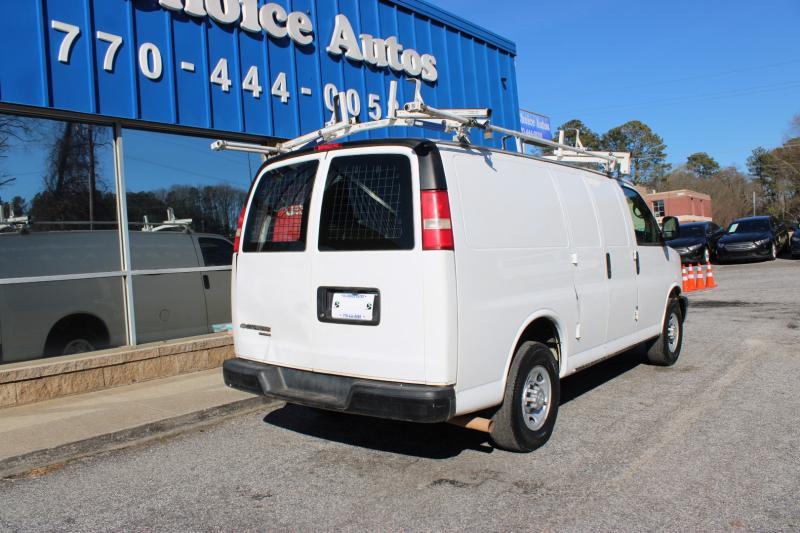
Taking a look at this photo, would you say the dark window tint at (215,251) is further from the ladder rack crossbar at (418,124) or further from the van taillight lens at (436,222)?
the van taillight lens at (436,222)

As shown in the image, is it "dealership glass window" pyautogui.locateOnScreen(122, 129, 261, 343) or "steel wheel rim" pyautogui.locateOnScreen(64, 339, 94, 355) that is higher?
"dealership glass window" pyautogui.locateOnScreen(122, 129, 261, 343)

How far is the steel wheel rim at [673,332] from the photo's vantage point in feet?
23.4

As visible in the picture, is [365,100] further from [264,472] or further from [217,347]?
[264,472]

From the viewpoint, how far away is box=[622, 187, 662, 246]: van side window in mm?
6491

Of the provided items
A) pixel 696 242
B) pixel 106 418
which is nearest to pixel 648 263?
pixel 106 418

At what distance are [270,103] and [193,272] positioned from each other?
2505 millimetres

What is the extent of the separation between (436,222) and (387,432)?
2.09 m

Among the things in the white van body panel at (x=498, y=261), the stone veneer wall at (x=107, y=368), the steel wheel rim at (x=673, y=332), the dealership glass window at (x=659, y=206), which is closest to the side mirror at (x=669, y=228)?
the steel wheel rim at (x=673, y=332)

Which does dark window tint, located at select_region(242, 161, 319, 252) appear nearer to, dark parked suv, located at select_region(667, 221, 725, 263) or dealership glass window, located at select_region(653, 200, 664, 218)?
dark parked suv, located at select_region(667, 221, 725, 263)

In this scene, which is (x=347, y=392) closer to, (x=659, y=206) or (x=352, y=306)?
(x=352, y=306)

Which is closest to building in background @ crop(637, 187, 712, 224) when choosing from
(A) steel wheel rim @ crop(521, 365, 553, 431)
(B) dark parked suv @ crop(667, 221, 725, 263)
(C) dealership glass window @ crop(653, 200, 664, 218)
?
(C) dealership glass window @ crop(653, 200, 664, 218)

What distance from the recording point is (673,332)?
7.20 meters

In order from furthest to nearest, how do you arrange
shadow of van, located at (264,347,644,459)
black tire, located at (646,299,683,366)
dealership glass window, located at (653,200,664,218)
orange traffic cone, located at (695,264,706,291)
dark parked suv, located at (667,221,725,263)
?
dealership glass window, located at (653,200,664,218) → dark parked suv, located at (667,221,725,263) → orange traffic cone, located at (695,264,706,291) → black tire, located at (646,299,683,366) → shadow of van, located at (264,347,644,459)

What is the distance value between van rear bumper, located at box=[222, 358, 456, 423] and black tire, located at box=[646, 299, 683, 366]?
4.03 m
